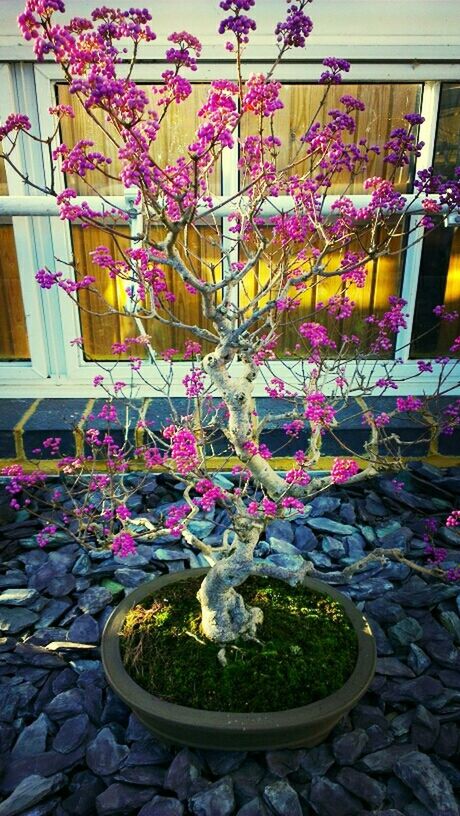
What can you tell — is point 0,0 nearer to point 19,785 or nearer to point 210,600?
point 210,600

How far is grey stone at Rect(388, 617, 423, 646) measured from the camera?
2.12 meters

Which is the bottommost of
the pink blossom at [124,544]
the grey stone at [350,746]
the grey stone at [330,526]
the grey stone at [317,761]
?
the grey stone at [317,761]

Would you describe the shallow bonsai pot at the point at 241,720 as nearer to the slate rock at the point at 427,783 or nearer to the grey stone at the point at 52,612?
the slate rock at the point at 427,783

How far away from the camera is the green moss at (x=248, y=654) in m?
1.71

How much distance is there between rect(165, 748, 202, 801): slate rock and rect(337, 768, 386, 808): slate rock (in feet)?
1.23

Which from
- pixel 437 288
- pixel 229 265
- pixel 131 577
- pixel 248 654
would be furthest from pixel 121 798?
pixel 437 288

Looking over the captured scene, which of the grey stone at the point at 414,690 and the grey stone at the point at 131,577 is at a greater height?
the grey stone at the point at 131,577

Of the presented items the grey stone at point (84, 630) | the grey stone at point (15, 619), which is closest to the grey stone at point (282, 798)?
the grey stone at point (84, 630)

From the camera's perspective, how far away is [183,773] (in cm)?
166

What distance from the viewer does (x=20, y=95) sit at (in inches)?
119

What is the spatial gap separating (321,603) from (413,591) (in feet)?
1.63

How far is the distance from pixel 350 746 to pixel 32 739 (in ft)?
2.89

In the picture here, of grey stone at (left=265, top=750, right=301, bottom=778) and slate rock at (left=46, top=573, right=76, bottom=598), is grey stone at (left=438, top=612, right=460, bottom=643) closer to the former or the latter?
grey stone at (left=265, top=750, right=301, bottom=778)

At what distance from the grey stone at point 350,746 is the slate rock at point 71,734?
70 cm
